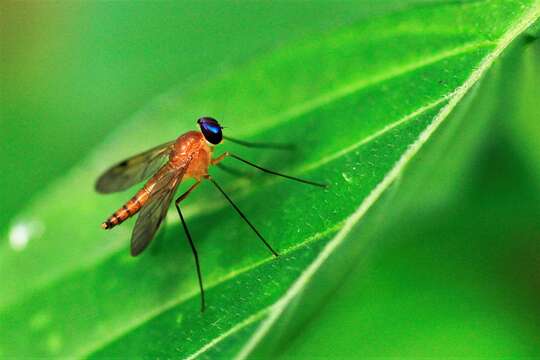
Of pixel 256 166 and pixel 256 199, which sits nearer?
pixel 256 199

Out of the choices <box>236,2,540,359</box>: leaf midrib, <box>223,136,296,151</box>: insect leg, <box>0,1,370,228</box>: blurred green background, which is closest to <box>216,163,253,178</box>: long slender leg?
<box>223,136,296,151</box>: insect leg

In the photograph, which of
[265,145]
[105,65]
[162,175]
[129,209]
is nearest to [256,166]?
[265,145]

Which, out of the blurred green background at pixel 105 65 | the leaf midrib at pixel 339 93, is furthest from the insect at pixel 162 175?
the blurred green background at pixel 105 65

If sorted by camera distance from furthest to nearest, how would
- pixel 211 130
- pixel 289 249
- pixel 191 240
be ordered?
pixel 211 130
pixel 191 240
pixel 289 249

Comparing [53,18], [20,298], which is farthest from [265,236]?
[53,18]

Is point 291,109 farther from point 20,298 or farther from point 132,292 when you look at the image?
point 20,298

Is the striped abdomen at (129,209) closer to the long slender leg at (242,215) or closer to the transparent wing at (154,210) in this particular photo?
the transparent wing at (154,210)

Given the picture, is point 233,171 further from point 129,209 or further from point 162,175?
point 129,209
